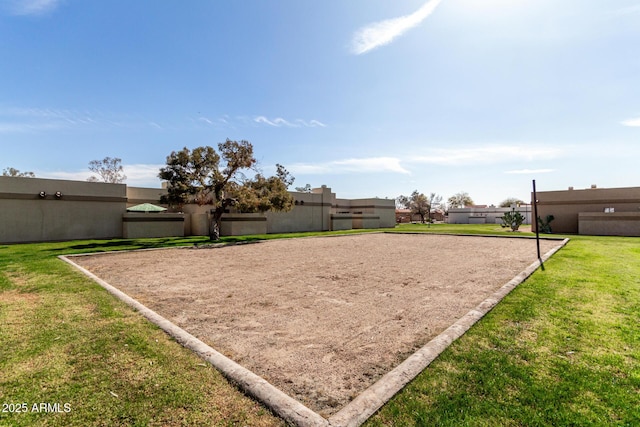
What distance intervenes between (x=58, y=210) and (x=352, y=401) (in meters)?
25.6

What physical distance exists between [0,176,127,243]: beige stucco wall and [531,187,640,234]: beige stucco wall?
38.3 m

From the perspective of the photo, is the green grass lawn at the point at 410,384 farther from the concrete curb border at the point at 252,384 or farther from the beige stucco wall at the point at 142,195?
the beige stucco wall at the point at 142,195

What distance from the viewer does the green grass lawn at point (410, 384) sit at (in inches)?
108

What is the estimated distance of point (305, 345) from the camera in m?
4.39

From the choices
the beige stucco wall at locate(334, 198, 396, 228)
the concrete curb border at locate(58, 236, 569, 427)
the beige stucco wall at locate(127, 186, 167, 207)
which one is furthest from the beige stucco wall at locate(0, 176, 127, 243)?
the beige stucco wall at locate(334, 198, 396, 228)

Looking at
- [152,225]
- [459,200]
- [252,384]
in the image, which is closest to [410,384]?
[252,384]

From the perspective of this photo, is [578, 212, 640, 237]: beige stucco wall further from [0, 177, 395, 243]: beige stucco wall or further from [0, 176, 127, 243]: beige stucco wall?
[0, 176, 127, 243]: beige stucco wall

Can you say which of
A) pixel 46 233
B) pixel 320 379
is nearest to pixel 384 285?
pixel 320 379

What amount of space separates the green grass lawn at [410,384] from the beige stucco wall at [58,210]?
19.3 metres

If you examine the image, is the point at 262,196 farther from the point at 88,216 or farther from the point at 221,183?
the point at 88,216

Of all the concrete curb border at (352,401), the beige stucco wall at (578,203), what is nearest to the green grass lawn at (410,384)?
the concrete curb border at (352,401)

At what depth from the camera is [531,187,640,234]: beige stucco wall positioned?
2770 cm

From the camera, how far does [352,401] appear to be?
2.99 meters

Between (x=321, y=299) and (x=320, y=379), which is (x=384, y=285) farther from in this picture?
(x=320, y=379)
